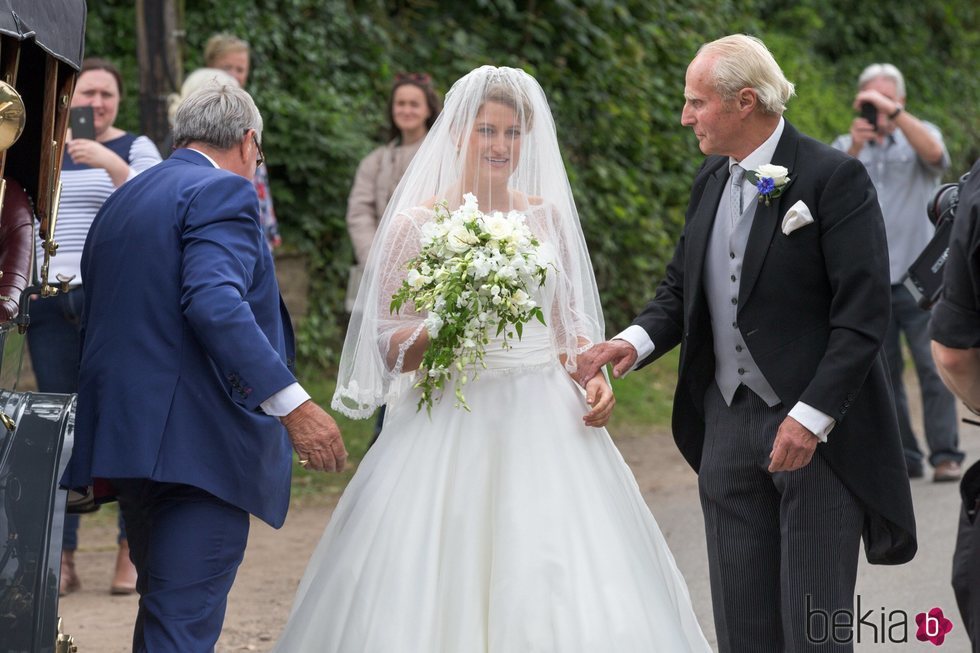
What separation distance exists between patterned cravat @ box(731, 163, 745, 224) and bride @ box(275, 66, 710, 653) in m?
→ 0.65

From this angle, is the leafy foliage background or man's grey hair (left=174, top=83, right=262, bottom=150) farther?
the leafy foliage background

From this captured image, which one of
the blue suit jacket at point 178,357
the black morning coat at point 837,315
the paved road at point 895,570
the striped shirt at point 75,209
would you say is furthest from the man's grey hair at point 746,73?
the striped shirt at point 75,209

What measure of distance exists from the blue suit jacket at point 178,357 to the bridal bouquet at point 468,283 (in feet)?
1.73

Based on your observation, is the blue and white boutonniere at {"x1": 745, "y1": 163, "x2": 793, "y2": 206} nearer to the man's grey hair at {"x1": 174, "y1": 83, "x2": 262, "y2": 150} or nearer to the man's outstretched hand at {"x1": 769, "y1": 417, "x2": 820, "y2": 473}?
the man's outstretched hand at {"x1": 769, "y1": 417, "x2": 820, "y2": 473}

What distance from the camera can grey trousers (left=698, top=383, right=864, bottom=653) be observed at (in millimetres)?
3816

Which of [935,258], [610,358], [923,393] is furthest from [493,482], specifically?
[923,393]

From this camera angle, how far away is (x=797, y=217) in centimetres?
379

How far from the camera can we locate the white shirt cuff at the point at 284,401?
3842mm

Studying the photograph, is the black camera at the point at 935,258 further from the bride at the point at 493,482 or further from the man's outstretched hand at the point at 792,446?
the bride at the point at 493,482

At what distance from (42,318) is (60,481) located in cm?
245

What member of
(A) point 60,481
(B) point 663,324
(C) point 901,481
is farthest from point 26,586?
(C) point 901,481

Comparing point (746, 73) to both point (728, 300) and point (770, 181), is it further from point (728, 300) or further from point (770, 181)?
point (728, 300)

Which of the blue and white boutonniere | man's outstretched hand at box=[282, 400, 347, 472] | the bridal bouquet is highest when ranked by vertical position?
the blue and white boutonniere

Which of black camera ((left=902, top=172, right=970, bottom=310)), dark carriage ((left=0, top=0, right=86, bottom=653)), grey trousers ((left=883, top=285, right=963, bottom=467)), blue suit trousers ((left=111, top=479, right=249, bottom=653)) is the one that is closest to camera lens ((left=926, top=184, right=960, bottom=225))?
black camera ((left=902, top=172, right=970, bottom=310))
